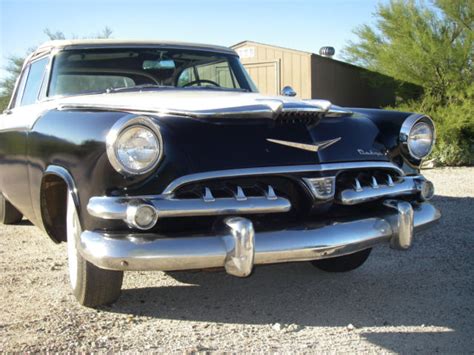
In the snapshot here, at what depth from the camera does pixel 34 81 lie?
4277mm

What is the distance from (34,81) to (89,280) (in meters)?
2.11

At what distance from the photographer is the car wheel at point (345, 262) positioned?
376 cm

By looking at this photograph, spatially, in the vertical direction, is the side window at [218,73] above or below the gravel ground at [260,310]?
above

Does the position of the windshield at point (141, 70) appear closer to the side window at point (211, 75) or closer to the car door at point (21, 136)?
the side window at point (211, 75)

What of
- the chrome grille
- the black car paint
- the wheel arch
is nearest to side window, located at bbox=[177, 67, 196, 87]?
the black car paint

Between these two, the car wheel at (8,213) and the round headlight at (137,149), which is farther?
the car wheel at (8,213)

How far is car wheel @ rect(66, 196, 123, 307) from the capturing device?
279 cm

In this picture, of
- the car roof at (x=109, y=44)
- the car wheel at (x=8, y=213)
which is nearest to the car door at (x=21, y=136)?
the car roof at (x=109, y=44)

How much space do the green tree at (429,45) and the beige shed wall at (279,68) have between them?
5.84ft

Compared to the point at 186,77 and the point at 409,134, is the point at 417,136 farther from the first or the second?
the point at 186,77

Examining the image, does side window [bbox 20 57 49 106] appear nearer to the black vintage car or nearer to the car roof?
the car roof

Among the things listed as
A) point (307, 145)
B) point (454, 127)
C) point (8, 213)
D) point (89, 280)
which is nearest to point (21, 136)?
point (89, 280)

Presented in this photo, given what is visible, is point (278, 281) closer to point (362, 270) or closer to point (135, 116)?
point (362, 270)

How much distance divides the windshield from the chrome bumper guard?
1.61 meters
